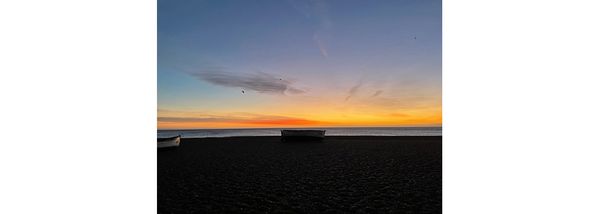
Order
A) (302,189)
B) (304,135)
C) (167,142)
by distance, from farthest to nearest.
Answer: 1. (304,135)
2. (167,142)
3. (302,189)

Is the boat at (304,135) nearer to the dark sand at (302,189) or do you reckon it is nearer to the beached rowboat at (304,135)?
the beached rowboat at (304,135)

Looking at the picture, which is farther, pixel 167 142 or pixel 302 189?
pixel 167 142

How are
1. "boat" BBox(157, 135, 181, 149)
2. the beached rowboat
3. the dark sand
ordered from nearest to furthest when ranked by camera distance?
1. the dark sand
2. "boat" BBox(157, 135, 181, 149)
3. the beached rowboat

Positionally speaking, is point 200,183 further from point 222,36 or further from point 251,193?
point 222,36

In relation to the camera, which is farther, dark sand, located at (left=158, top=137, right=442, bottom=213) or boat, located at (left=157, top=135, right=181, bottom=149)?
boat, located at (left=157, top=135, right=181, bottom=149)

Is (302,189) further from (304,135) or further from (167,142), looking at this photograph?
(304,135)

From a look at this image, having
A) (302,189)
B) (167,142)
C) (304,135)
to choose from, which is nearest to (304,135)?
(304,135)

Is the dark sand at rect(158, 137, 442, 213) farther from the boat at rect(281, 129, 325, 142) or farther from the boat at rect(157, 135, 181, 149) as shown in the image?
the boat at rect(281, 129, 325, 142)

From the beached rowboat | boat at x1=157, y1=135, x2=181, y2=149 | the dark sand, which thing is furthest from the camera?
the beached rowboat

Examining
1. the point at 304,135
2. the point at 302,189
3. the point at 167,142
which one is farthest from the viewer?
the point at 304,135

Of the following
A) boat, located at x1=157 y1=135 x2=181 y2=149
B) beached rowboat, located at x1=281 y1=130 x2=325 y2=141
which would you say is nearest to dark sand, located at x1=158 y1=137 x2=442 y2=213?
boat, located at x1=157 y1=135 x2=181 y2=149

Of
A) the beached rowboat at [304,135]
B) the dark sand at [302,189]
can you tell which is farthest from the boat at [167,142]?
the beached rowboat at [304,135]

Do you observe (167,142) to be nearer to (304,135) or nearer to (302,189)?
(304,135)
